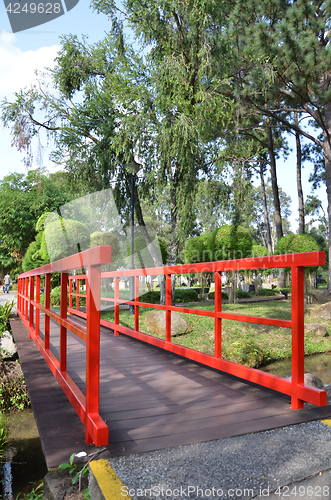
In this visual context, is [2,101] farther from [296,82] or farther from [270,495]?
[270,495]

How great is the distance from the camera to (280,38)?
1320cm

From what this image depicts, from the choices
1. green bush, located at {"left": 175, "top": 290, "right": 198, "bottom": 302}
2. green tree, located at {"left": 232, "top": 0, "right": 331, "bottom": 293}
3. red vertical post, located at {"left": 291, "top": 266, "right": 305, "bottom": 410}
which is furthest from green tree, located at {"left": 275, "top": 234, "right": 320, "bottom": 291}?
red vertical post, located at {"left": 291, "top": 266, "right": 305, "bottom": 410}

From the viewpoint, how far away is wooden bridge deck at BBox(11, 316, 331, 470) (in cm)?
237

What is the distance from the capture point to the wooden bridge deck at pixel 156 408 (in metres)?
2.37

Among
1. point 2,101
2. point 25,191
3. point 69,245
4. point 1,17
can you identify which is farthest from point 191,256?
point 25,191

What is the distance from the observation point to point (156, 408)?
2988 mm

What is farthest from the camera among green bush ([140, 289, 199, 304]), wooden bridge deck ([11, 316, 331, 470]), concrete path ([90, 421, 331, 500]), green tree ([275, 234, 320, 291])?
green tree ([275, 234, 320, 291])

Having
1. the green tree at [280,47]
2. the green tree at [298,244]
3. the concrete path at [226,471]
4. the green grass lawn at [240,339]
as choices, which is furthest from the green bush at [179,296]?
the concrete path at [226,471]

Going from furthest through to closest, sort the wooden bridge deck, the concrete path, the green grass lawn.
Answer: the green grass lawn < the wooden bridge deck < the concrete path

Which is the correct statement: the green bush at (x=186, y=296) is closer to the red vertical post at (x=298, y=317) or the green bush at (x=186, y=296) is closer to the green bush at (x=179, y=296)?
the green bush at (x=179, y=296)

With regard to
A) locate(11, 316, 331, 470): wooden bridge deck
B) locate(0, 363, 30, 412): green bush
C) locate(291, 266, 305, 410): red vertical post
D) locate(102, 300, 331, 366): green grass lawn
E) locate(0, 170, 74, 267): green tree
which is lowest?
locate(102, 300, 331, 366): green grass lawn

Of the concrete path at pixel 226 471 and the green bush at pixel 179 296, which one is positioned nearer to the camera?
the concrete path at pixel 226 471

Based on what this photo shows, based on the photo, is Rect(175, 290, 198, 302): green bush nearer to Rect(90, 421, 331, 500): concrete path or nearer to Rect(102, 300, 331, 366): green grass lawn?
Result: Rect(102, 300, 331, 366): green grass lawn

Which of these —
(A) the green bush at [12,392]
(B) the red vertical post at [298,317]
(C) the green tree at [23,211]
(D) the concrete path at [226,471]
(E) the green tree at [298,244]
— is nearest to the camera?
(D) the concrete path at [226,471]
